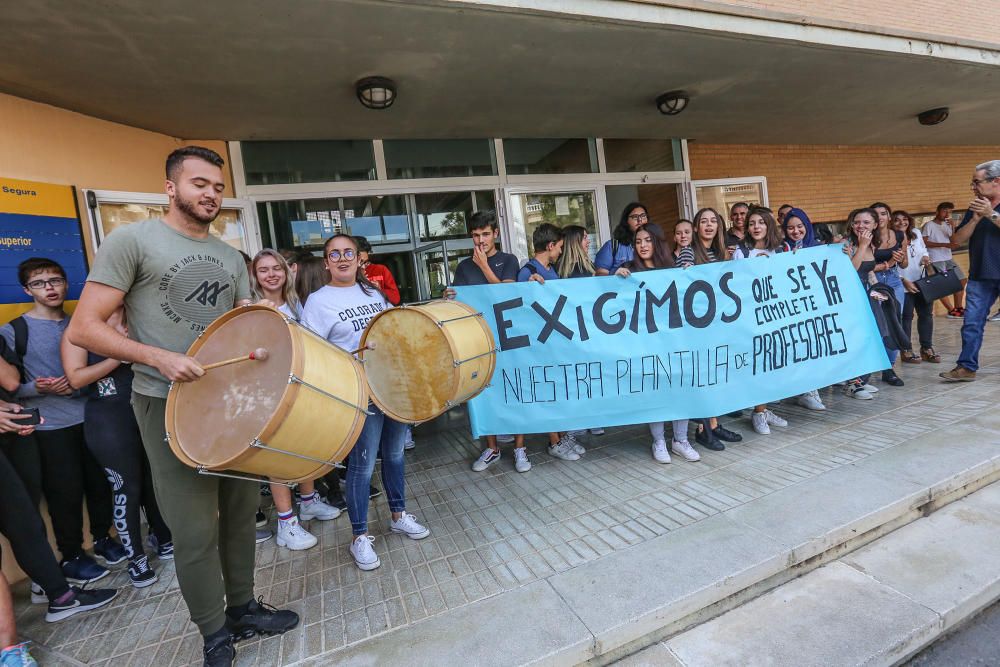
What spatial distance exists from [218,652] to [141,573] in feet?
4.34

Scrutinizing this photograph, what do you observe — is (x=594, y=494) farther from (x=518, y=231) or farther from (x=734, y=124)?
A: (x=734, y=124)

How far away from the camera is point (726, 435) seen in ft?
13.2

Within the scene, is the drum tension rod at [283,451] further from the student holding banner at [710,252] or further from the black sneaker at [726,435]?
the black sneaker at [726,435]

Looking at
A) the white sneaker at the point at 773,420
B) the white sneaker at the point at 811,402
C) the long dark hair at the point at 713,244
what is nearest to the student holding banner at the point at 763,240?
the white sneaker at the point at 773,420

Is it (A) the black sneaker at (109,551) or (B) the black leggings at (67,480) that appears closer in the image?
(B) the black leggings at (67,480)

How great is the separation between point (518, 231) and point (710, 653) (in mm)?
5937

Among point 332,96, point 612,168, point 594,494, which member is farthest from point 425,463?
point 612,168

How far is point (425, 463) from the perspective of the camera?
14.3 ft

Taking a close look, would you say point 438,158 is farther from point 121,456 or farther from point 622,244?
point 121,456

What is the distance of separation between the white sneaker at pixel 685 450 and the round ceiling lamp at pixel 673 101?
3.99 metres

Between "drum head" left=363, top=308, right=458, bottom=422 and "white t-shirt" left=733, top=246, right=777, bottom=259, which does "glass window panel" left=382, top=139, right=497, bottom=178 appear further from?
"drum head" left=363, top=308, right=458, bottom=422

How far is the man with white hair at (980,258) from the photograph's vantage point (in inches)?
169

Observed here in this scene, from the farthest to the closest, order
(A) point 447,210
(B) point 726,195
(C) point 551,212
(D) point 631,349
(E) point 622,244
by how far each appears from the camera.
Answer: (B) point 726,195 → (C) point 551,212 → (A) point 447,210 → (E) point 622,244 → (D) point 631,349

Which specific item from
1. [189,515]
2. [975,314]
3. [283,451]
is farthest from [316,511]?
[975,314]
